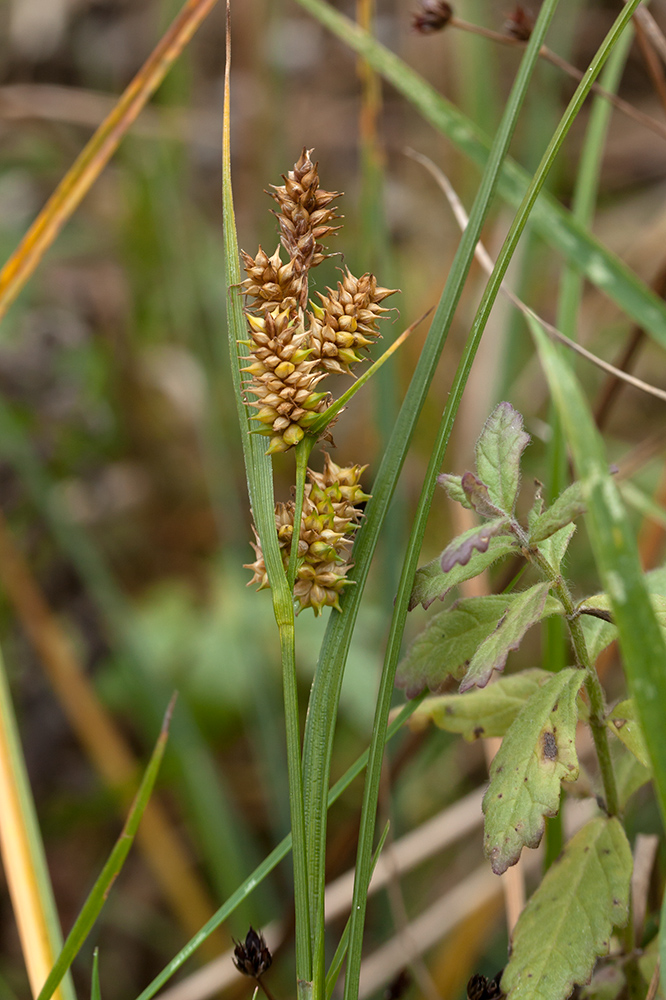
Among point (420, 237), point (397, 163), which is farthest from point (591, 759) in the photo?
point (397, 163)

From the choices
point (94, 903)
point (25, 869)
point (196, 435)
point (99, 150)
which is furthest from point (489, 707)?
point (196, 435)

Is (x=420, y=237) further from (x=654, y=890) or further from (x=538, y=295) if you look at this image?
(x=654, y=890)

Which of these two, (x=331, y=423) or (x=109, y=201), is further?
(x=109, y=201)

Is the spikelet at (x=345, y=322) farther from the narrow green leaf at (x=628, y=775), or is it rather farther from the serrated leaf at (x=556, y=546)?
the narrow green leaf at (x=628, y=775)

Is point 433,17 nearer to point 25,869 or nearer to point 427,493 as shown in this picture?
point 427,493

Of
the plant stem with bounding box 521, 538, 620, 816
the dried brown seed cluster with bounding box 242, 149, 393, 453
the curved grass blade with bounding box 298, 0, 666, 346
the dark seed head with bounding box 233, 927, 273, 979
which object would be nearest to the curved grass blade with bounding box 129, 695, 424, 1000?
the dark seed head with bounding box 233, 927, 273, 979

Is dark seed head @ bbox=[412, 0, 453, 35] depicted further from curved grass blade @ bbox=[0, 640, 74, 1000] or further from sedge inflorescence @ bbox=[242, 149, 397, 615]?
curved grass blade @ bbox=[0, 640, 74, 1000]
